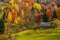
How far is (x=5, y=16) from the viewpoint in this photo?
4.34 m

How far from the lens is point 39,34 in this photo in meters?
4.38

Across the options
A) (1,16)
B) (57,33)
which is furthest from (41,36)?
(1,16)

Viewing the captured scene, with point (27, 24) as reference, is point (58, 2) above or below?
above

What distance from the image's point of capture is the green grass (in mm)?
4289

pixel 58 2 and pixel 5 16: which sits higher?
pixel 58 2

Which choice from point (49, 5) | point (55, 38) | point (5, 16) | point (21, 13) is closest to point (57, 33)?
point (55, 38)

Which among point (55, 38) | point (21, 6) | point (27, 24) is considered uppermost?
point (21, 6)

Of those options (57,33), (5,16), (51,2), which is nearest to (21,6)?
(5,16)

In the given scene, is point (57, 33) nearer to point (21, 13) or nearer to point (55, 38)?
point (55, 38)

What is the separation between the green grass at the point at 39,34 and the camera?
14.1 ft

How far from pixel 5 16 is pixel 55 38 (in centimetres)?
133

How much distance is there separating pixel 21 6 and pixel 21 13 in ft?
0.60

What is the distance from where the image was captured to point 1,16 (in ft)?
14.3

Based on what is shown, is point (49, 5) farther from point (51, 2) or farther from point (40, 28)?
point (40, 28)
